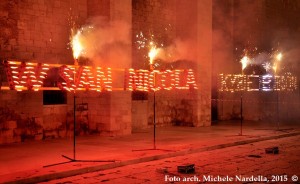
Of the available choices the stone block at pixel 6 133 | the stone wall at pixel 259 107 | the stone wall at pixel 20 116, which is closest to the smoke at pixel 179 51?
the stone wall at pixel 259 107

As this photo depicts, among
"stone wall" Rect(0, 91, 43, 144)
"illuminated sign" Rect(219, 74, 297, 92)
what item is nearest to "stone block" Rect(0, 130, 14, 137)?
"stone wall" Rect(0, 91, 43, 144)

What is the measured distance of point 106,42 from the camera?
15406mm

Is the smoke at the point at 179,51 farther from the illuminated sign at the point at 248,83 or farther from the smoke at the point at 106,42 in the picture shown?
the smoke at the point at 106,42

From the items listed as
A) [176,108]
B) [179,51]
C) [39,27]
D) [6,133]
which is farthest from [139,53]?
[6,133]

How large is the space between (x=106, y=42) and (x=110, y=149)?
4.92 metres

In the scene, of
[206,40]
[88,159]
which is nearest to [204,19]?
[206,40]

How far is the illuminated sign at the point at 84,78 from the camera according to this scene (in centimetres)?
1166

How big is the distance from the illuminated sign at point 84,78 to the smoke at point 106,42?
924 mm

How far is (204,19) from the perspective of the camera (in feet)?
64.1

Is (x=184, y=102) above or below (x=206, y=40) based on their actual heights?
below

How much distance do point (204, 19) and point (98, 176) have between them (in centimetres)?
1250

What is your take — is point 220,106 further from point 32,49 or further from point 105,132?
point 32,49

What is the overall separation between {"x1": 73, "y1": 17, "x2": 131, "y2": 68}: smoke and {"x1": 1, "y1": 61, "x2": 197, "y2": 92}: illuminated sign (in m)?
0.92

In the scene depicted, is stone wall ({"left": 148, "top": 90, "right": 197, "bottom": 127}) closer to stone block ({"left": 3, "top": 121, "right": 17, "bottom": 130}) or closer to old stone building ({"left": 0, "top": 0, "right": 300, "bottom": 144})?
old stone building ({"left": 0, "top": 0, "right": 300, "bottom": 144})
